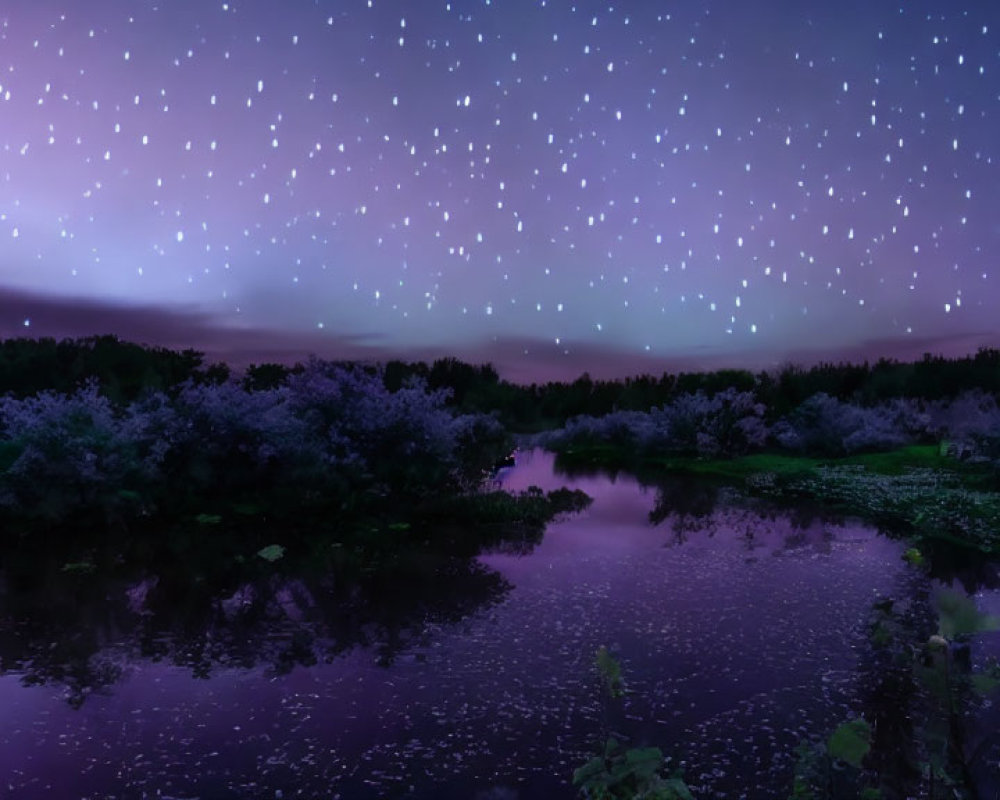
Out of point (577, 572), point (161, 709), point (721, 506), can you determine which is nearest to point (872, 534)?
point (721, 506)

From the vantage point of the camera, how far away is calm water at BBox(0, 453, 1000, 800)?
8.93 m

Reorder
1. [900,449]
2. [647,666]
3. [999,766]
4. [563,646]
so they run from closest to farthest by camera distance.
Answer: [999,766], [647,666], [563,646], [900,449]

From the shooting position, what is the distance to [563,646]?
13.2m

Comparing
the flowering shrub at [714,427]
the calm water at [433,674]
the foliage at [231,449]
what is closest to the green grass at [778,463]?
the flowering shrub at [714,427]

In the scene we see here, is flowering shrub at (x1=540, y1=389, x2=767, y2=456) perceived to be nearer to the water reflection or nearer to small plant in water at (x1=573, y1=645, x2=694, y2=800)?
the water reflection

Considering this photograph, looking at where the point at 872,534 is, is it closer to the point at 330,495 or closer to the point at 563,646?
the point at 563,646

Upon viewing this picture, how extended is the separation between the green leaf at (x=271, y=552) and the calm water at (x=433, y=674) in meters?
1.33

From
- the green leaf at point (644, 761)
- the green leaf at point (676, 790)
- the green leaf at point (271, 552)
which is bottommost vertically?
the green leaf at point (271, 552)

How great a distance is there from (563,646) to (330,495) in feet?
58.6

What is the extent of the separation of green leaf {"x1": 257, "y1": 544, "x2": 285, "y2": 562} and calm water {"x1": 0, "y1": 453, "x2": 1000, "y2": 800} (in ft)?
4.37

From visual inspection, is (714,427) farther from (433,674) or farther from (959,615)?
(959,615)

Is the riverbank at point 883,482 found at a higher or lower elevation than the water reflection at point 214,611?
higher

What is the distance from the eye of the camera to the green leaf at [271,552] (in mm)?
20300

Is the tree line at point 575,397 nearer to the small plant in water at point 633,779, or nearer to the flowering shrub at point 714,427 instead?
the flowering shrub at point 714,427
